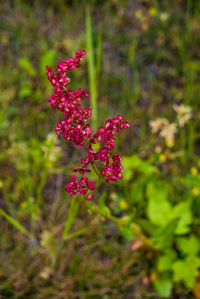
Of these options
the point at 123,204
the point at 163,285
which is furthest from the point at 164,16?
the point at 163,285

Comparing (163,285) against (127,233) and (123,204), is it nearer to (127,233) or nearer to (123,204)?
(127,233)

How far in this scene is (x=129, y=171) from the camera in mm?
2697

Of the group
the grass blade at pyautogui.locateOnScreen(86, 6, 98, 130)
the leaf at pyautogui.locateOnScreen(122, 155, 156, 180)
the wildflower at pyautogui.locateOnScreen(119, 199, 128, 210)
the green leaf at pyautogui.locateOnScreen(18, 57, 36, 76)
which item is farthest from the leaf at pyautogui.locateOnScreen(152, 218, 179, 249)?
the green leaf at pyautogui.locateOnScreen(18, 57, 36, 76)

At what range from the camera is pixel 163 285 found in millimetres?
2396

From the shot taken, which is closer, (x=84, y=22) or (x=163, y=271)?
(x=163, y=271)

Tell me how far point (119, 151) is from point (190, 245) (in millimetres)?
1060

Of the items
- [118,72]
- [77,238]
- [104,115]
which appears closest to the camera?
[77,238]

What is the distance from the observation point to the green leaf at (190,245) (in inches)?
92.3

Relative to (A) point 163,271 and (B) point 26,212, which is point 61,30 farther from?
(A) point 163,271

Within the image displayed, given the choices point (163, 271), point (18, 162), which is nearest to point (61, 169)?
point (18, 162)

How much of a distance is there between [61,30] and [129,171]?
1.90 meters

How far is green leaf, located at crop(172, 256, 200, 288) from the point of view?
2.26 m

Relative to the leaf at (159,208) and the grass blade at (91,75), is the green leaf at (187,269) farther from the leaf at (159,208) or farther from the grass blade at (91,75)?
the grass blade at (91,75)

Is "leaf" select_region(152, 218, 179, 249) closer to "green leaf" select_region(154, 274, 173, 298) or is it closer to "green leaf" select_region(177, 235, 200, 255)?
"green leaf" select_region(177, 235, 200, 255)
